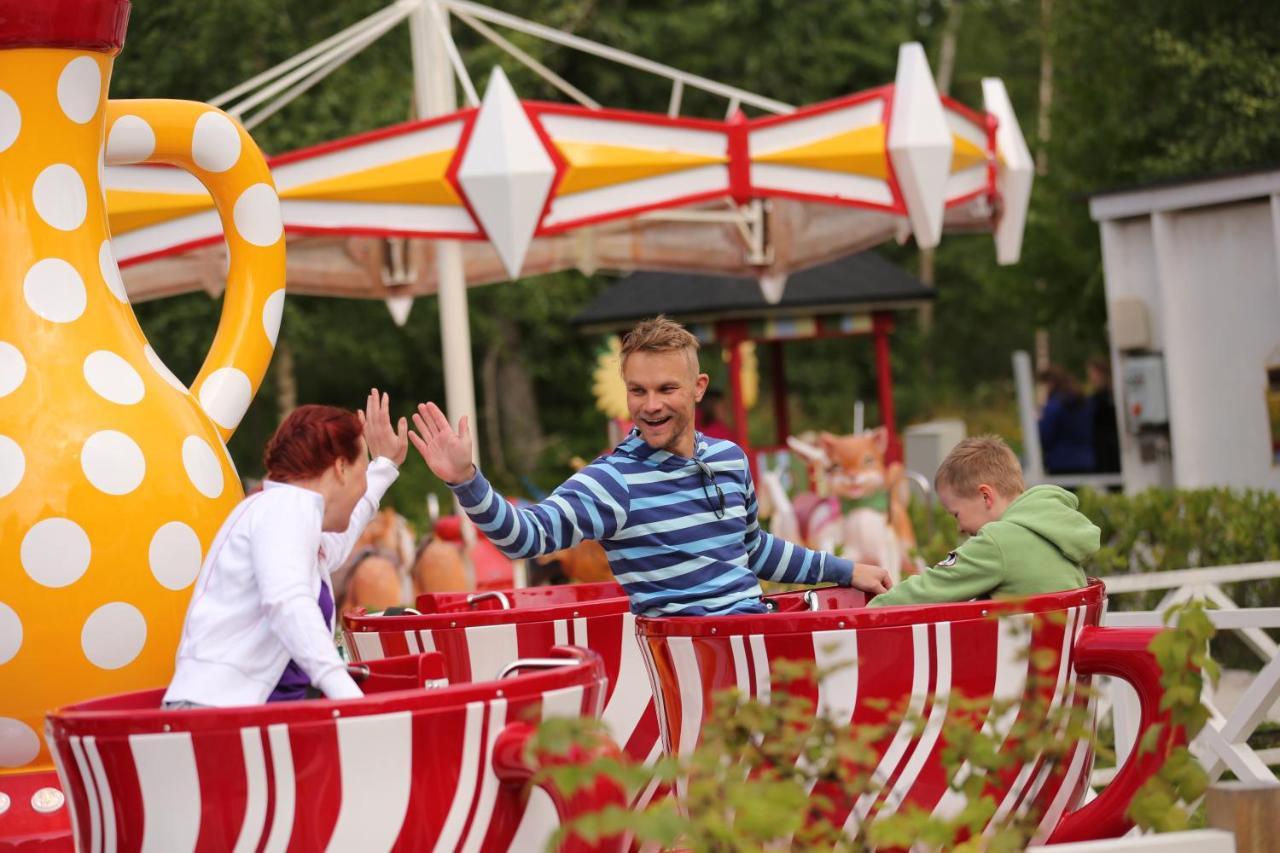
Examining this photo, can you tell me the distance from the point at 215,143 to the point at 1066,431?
9.58m

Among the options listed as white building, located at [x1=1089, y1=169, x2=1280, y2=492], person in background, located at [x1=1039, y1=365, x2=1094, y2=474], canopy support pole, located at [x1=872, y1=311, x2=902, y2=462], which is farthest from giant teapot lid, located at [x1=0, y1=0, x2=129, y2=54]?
canopy support pole, located at [x1=872, y1=311, x2=902, y2=462]

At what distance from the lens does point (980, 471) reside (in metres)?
3.50

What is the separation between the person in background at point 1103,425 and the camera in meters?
12.7

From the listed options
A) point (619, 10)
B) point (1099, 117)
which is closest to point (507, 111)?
point (1099, 117)

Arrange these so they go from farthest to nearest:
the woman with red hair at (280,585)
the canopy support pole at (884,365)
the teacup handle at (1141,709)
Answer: the canopy support pole at (884,365), the teacup handle at (1141,709), the woman with red hair at (280,585)

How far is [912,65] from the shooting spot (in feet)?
23.6

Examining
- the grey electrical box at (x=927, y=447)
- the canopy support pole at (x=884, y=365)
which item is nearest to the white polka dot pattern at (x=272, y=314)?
the canopy support pole at (x=884, y=365)

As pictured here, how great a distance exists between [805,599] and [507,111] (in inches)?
141

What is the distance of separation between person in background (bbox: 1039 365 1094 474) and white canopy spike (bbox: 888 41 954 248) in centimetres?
554

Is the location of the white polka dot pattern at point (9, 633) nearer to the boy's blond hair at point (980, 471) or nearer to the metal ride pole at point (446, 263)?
the boy's blond hair at point (980, 471)

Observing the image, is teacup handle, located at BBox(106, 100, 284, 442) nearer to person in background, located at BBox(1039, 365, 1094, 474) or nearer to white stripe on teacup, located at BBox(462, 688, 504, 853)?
white stripe on teacup, located at BBox(462, 688, 504, 853)

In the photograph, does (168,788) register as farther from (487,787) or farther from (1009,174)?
(1009,174)

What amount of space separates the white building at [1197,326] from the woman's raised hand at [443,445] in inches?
295

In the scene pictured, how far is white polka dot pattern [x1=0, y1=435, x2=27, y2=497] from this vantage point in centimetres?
317
